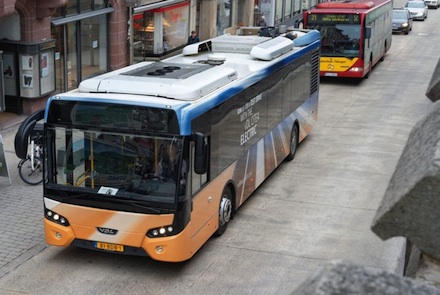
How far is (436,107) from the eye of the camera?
2.57m

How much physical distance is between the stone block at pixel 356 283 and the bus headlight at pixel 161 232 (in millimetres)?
8323

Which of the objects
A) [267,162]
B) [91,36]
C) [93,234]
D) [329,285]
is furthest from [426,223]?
[91,36]

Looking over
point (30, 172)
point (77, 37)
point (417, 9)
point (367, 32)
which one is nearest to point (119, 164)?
point (30, 172)

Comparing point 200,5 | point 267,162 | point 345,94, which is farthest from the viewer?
point 200,5

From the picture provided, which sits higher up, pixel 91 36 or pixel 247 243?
pixel 91 36

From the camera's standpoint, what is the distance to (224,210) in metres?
11.8

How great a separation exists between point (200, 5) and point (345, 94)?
9.54 m

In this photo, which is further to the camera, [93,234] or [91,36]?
[91,36]

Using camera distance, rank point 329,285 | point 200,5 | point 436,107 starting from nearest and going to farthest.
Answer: point 329,285 → point 436,107 → point 200,5

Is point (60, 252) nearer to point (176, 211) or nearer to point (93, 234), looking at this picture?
point (93, 234)

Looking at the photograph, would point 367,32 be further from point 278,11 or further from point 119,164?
point 119,164

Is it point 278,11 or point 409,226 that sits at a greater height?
point 409,226

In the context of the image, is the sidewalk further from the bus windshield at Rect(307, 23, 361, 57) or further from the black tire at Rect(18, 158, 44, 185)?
the bus windshield at Rect(307, 23, 361, 57)

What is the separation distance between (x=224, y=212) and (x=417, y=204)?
9977mm
